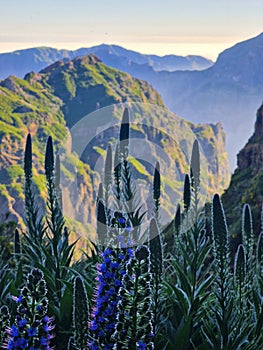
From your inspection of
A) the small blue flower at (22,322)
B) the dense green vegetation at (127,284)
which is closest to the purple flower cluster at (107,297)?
the dense green vegetation at (127,284)

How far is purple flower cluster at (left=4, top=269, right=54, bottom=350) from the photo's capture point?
130 inches

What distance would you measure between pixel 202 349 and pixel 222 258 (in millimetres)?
1086

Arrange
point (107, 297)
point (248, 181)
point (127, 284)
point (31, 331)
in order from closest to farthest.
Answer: point (31, 331) → point (127, 284) → point (107, 297) → point (248, 181)

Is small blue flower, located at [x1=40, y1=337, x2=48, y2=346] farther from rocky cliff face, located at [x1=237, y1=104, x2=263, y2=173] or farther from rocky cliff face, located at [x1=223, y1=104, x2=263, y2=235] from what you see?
rocky cliff face, located at [x1=237, y1=104, x2=263, y2=173]

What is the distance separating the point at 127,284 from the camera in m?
3.63

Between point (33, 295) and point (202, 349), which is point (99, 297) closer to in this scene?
point (33, 295)

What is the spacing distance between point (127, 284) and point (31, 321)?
2.23 feet

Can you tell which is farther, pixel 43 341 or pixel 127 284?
pixel 127 284

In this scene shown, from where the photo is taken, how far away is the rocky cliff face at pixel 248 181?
2894cm

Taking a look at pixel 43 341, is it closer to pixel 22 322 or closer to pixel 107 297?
pixel 22 322

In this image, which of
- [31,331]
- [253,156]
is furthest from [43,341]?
[253,156]

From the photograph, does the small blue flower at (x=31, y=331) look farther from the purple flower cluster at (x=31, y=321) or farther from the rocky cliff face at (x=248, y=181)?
the rocky cliff face at (x=248, y=181)

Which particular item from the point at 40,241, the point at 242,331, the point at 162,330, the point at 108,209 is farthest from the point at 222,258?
the point at 40,241

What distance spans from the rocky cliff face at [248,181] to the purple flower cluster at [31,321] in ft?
70.0
